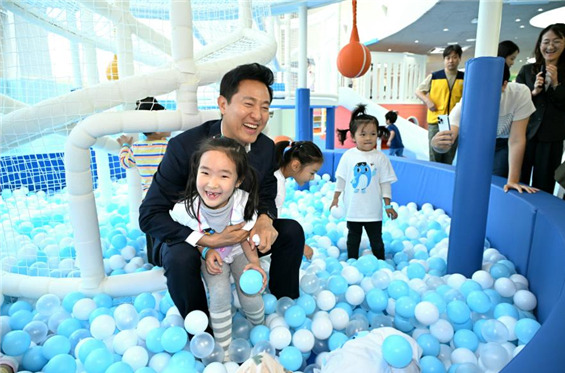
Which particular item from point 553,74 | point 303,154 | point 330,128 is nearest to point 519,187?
point 553,74

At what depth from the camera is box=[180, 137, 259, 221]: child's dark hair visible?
121 cm

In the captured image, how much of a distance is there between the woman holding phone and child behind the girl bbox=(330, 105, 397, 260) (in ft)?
2.81

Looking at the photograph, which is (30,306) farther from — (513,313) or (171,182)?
(513,313)

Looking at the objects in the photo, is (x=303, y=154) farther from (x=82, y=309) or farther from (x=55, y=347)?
(x=55, y=347)

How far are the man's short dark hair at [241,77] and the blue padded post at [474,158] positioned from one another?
833 millimetres

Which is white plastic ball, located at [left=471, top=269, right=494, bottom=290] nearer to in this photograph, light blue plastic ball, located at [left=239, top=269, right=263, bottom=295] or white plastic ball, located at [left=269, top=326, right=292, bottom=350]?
white plastic ball, located at [left=269, top=326, right=292, bottom=350]

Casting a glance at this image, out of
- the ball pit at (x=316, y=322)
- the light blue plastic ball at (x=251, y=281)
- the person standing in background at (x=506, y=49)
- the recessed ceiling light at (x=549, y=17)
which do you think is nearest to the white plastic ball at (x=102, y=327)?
the ball pit at (x=316, y=322)

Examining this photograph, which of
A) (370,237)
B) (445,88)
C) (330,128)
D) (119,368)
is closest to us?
(119,368)

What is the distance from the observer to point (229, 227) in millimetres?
1306

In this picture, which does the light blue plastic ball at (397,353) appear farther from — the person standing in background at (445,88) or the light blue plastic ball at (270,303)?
the person standing in background at (445,88)

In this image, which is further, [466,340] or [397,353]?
[466,340]

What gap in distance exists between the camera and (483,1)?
1.54 m

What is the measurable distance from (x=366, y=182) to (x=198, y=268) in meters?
1.11

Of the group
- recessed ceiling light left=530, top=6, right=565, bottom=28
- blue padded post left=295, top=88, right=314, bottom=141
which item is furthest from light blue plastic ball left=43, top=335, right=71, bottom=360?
recessed ceiling light left=530, top=6, right=565, bottom=28
